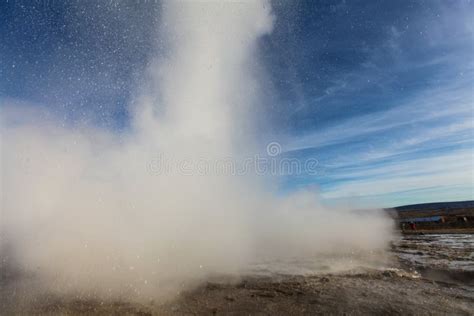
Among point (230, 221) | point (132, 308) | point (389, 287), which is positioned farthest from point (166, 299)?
point (230, 221)

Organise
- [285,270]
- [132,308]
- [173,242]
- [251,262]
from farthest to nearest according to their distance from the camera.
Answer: [173,242] < [251,262] < [285,270] < [132,308]

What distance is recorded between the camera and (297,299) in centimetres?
649

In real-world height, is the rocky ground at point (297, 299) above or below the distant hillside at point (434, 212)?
below

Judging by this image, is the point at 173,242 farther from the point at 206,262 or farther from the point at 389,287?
the point at 389,287

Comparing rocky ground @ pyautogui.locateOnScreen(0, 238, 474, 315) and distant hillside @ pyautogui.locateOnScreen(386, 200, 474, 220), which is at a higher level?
distant hillside @ pyautogui.locateOnScreen(386, 200, 474, 220)

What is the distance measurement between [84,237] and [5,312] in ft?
17.3

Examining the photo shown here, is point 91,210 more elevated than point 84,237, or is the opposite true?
point 91,210

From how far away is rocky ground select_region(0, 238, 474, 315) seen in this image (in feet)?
19.1

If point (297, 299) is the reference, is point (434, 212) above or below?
above

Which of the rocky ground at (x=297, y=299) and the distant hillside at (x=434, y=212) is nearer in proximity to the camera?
the rocky ground at (x=297, y=299)

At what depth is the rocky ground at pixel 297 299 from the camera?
5809 millimetres

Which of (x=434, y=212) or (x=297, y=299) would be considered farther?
(x=434, y=212)

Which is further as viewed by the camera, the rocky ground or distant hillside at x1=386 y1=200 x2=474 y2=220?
distant hillside at x1=386 y1=200 x2=474 y2=220

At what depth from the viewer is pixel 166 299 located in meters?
6.46
